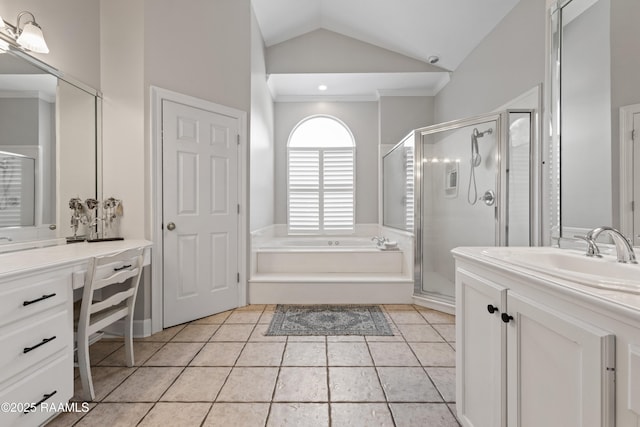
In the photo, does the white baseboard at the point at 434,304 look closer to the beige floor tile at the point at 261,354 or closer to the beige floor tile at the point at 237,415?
the beige floor tile at the point at 261,354

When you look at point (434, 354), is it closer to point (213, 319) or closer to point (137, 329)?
point (213, 319)

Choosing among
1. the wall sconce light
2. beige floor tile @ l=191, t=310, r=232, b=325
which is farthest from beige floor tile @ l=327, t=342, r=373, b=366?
the wall sconce light

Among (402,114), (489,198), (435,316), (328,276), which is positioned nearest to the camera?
(489,198)

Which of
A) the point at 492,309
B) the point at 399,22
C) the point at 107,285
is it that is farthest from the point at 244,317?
the point at 399,22

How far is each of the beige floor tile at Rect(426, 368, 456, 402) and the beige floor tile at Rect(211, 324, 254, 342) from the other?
1.35 m

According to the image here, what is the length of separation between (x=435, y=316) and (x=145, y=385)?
232 centimetres

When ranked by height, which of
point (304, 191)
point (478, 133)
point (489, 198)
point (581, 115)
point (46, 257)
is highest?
point (478, 133)

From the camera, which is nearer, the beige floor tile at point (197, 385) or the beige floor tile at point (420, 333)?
the beige floor tile at point (197, 385)

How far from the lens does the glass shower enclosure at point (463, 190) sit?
2.53 metres

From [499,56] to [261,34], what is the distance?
8.73ft

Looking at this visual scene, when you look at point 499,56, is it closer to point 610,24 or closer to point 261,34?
point 610,24

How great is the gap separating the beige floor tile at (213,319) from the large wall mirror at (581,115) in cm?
253

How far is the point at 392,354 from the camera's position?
2.11 meters

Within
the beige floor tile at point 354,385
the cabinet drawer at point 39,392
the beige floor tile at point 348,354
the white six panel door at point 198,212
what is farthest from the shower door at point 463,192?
the cabinet drawer at point 39,392
